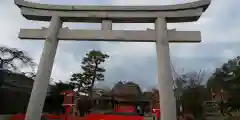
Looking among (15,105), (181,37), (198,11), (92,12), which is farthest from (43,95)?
(15,105)

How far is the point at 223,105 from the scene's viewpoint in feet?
63.2

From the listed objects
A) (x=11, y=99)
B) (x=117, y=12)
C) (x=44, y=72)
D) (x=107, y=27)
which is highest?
(x=117, y=12)

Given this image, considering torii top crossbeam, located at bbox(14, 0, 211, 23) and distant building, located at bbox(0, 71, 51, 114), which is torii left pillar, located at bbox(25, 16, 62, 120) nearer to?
torii top crossbeam, located at bbox(14, 0, 211, 23)

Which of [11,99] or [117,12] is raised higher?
[117,12]

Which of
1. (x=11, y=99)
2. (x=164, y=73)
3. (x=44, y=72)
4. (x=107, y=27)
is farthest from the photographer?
(x=11, y=99)

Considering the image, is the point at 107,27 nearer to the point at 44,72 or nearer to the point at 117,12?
the point at 117,12

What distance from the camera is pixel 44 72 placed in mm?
5621

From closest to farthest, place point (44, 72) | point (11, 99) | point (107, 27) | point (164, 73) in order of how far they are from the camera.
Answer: point (164, 73) < point (44, 72) < point (107, 27) < point (11, 99)

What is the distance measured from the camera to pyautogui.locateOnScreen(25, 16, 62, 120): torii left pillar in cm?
538

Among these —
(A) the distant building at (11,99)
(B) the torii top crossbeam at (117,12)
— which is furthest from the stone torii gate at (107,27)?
(A) the distant building at (11,99)

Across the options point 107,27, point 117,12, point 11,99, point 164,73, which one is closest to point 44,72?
point 107,27

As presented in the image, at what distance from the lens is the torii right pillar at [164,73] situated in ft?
17.1

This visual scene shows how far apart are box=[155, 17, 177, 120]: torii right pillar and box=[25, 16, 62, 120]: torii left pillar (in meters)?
2.58

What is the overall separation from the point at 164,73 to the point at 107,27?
1.85 m
